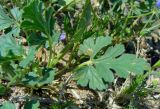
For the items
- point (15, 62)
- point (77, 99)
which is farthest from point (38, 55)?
point (77, 99)

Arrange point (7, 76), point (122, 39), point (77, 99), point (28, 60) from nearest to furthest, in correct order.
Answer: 1. point (28, 60)
2. point (7, 76)
3. point (77, 99)
4. point (122, 39)

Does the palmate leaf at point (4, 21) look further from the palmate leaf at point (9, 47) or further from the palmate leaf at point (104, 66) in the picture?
the palmate leaf at point (104, 66)

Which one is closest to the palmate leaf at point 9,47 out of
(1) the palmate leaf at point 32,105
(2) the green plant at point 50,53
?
(2) the green plant at point 50,53

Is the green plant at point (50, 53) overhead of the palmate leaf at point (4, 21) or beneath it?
beneath

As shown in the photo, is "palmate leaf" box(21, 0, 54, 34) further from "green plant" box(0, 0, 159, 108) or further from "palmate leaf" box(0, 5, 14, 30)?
"palmate leaf" box(0, 5, 14, 30)

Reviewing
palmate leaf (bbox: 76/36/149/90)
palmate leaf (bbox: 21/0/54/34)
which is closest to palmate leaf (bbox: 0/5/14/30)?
palmate leaf (bbox: 21/0/54/34)

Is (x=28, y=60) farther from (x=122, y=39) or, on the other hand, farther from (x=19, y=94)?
(x=122, y=39)

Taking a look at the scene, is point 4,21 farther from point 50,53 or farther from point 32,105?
point 32,105

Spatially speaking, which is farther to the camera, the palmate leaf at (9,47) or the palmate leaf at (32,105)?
the palmate leaf at (9,47)
